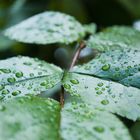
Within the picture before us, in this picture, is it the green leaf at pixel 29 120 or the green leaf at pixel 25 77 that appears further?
the green leaf at pixel 25 77

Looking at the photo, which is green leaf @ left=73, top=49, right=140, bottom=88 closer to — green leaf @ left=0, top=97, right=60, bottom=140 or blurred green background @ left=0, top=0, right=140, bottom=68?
green leaf @ left=0, top=97, right=60, bottom=140

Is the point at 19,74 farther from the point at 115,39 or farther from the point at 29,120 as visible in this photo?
the point at 115,39

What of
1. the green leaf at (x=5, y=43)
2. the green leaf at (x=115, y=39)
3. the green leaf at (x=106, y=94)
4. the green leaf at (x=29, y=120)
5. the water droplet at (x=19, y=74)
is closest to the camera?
the green leaf at (x=29, y=120)

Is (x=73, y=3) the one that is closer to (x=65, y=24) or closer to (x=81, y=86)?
(x=65, y=24)

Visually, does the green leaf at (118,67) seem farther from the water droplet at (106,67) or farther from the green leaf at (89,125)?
the green leaf at (89,125)

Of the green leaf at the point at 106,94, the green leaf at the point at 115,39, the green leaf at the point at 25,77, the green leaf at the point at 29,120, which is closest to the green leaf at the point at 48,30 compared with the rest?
the green leaf at the point at 115,39

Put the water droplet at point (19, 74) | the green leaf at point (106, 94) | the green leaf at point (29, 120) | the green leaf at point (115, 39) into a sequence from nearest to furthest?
the green leaf at point (29, 120) → the green leaf at point (106, 94) → the water droplet at point (19, 74) → the green leaf at point (115, 39)

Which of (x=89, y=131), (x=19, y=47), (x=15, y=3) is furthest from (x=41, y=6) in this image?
(x=89, y=131)
